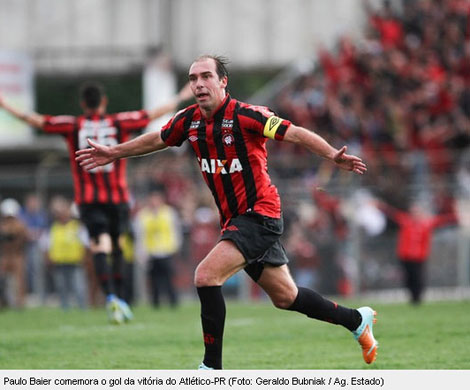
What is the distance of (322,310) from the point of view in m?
8.09

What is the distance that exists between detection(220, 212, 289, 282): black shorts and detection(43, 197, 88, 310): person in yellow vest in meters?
13.9

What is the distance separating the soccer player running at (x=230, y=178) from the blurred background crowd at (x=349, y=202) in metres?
11.9

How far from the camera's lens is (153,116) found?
12.8 metres

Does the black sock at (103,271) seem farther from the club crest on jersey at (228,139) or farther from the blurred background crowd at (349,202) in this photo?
the blurred background crowd at (349,202)

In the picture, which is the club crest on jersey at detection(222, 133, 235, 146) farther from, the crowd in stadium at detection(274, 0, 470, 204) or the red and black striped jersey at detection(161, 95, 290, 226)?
the crowd in stadium at detection(274, 0, 470, 204)

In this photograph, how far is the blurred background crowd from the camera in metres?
20.7

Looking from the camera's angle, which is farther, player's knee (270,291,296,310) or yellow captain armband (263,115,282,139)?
player's knee (270,291,296,310)

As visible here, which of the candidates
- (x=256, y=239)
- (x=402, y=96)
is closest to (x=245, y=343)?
(x=256, y=239)

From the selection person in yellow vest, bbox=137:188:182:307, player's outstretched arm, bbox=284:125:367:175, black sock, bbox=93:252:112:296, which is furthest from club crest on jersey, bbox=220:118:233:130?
person in yellow vest, bbox=137:188:182:307

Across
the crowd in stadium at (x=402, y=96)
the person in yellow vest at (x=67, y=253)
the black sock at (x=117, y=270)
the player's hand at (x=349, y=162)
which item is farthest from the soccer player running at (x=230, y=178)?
the person in yellow vest at (x=67, y=253)

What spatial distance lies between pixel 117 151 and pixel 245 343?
144 inches

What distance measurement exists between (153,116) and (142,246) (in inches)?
375

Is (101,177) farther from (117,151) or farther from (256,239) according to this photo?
(256,239)
